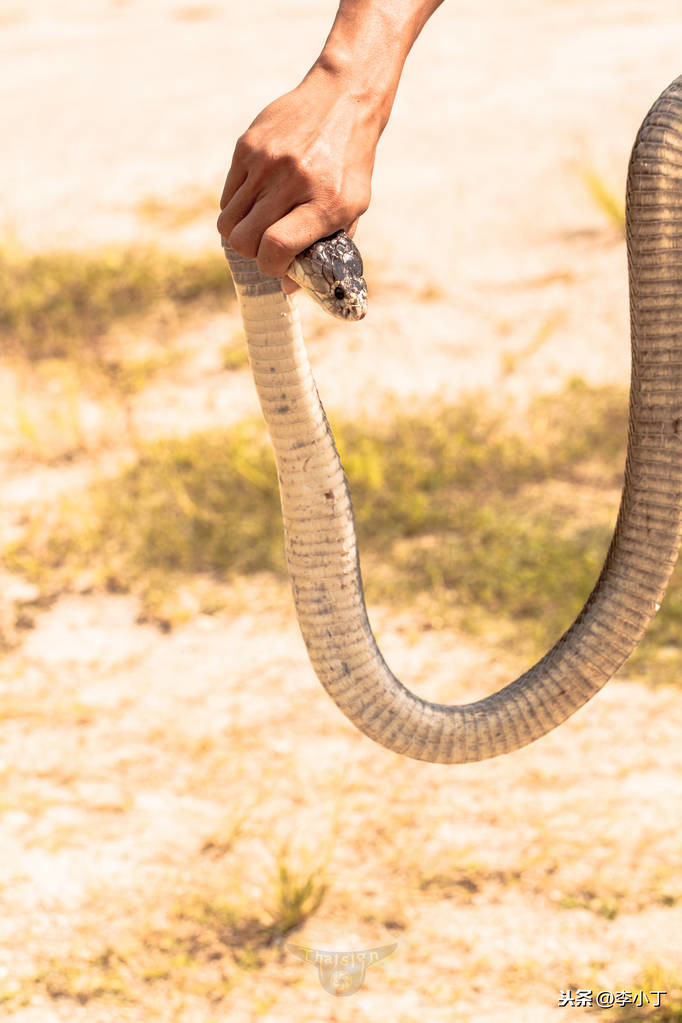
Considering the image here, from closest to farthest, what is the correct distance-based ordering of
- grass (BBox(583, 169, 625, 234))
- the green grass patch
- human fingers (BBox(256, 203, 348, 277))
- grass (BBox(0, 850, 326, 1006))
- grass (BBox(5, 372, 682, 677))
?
human fingers (BBox(256, 203, 348, 277)) < grass (BBox(0, 850, 326, 1006)) < grass (BBox(5, 372, 682, 677)) < the green grass patch < grass (BBox(583, 169, 625, 234))

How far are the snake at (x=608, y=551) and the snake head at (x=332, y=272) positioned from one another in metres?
0.02

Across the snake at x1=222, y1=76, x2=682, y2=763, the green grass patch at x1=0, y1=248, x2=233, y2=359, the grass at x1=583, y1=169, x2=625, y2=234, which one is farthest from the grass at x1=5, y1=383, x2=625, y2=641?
the snake at x1=222, y1=76, x2=682, y2=763

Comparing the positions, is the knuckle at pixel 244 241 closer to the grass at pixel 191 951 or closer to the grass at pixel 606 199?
the grass at pixel 191 951

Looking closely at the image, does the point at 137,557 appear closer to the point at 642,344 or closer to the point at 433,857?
the point at 433,857

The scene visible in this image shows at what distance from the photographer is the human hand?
138 cm

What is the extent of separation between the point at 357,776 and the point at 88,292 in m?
3.40

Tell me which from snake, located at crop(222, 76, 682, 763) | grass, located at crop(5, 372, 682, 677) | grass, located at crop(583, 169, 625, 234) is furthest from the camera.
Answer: grass, located at crop(583, 169, 625, 234)

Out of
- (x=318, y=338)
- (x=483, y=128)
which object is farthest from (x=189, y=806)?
(x=483, y=128)

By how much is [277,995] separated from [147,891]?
430mm

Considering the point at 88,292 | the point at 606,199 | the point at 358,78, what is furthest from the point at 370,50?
the point at 606,199

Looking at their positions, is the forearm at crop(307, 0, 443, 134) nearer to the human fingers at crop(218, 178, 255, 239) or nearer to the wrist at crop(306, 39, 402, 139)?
the wrist at crop(306, 39, 402, 139)

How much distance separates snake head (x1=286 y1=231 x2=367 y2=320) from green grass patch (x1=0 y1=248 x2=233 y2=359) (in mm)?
4107

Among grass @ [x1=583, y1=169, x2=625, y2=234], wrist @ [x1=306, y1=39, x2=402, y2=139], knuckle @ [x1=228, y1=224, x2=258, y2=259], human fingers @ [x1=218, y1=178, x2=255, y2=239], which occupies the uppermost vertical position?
grass @ [x1=583, y1=169, x2=625, y2=234]

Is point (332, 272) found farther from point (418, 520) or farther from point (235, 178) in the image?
point (418, 520)
